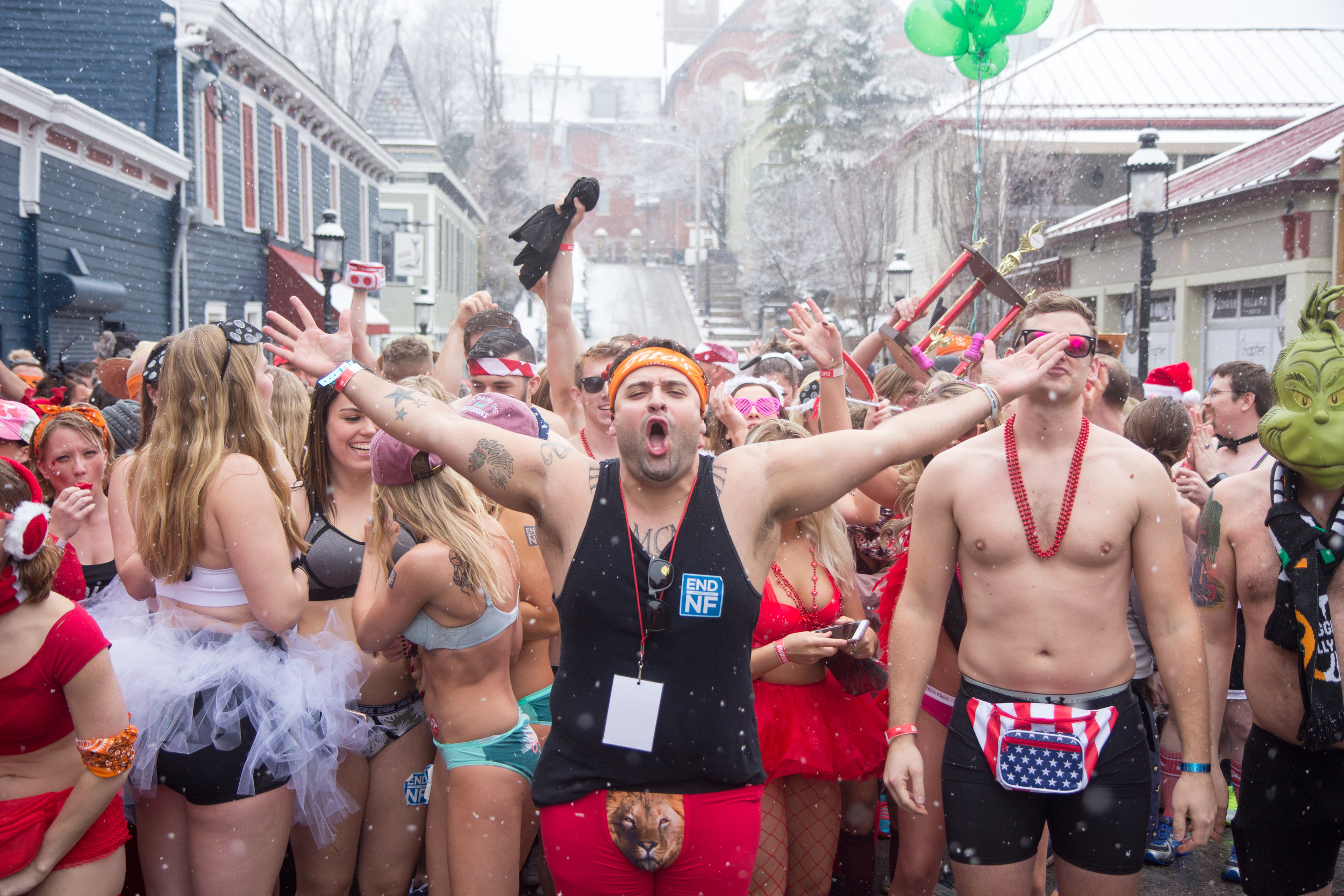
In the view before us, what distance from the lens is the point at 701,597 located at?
2.59 meters

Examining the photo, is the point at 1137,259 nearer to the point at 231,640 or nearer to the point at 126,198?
the point at 126,198

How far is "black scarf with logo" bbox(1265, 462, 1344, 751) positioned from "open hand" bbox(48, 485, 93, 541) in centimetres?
404

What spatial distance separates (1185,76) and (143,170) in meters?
26.2

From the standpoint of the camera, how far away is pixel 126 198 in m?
14.4

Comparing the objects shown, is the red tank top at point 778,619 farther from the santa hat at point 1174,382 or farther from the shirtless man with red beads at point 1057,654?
the santa hat at point 1174,382

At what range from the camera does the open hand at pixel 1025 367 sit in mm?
2809

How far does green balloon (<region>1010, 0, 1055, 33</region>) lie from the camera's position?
7.39m

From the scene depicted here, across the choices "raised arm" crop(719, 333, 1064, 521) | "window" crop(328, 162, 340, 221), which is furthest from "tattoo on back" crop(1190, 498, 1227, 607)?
"window" crop(328, 162, 340, 221)

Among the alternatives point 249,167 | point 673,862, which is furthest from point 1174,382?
point 249,167

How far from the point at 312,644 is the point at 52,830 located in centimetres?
96

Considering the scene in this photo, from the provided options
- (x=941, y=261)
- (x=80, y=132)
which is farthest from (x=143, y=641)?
(x=941, y=261)

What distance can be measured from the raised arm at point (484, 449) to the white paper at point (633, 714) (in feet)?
1.77

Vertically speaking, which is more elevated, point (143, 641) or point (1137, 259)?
point (1137, 259)

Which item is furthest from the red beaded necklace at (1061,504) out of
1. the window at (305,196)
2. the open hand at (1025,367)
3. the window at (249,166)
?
the window at (305,196)
